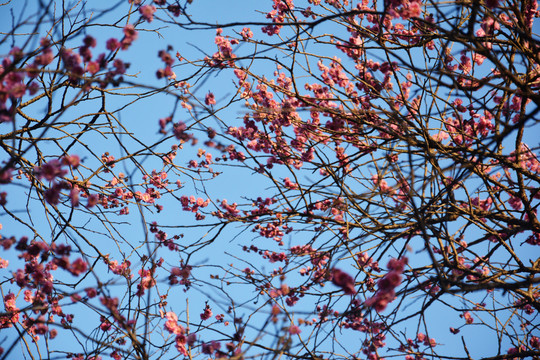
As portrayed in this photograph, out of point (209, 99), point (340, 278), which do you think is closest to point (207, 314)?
point (209, 99)

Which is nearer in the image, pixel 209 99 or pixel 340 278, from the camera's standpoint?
pixel 340 278

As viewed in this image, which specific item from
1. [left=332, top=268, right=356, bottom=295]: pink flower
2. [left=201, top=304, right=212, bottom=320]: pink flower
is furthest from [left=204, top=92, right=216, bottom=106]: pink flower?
[left=332, top=268, right=356, bottom=295]: pink flower

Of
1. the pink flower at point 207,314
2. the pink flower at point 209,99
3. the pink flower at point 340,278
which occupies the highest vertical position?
the pink flower at point 209,99

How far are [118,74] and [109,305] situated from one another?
4.40 feet

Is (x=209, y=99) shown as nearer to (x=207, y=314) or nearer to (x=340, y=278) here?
(x=207, y=314)

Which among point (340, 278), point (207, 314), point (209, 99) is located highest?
point (209, 99)

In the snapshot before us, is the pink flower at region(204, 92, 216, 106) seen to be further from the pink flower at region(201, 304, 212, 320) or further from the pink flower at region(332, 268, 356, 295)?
the pink flower at region(332, 268, 356, 295)

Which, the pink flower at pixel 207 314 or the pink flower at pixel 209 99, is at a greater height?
the pink flower at pixel 209 99

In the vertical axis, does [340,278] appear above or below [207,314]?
below

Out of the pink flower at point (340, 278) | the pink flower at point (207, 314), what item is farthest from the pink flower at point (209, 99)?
the pink flower at point (340, 278)

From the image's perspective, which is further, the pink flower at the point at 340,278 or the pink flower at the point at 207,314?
the pink flower at the point at 207,314

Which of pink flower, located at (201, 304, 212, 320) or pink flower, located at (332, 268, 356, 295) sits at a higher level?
pink flower, located at (201, 304, 212, 320)

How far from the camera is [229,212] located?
4559mm

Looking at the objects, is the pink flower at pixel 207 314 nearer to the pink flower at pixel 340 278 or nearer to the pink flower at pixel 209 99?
the pink flower at pixel 209 99
